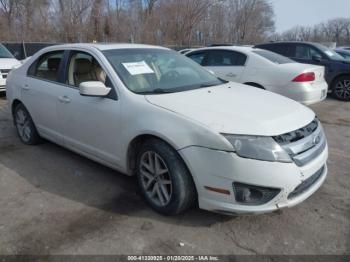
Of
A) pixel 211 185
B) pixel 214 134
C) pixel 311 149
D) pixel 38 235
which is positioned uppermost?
pixel 214 134

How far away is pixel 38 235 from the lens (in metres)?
2.86

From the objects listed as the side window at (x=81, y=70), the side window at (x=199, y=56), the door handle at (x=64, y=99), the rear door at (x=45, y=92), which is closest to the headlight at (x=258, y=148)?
the side window at (x=81, y=70)

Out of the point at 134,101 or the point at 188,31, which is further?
the point at 188,31

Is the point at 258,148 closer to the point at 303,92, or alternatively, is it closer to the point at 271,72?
the point at 303,92

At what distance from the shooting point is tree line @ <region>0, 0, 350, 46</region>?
28891 millimetres

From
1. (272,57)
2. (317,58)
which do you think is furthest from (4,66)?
(317,58)

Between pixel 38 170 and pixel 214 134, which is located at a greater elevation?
pixel 214 134

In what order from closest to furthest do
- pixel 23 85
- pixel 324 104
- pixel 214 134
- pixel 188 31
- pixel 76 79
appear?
pixel 214 134, pixel 76 79, pixel 23 85, pixel 324 104, pixel 188 31

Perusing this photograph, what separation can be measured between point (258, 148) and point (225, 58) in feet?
16.7

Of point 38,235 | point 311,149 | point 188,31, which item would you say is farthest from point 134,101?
point 188,31

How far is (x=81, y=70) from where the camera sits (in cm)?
410

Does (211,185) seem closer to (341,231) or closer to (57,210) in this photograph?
(341,231)

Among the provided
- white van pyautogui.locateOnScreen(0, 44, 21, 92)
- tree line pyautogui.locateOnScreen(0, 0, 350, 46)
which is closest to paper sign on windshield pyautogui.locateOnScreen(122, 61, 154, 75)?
white van pyautogui.locateOnScreen(0, 44, 21, 92)

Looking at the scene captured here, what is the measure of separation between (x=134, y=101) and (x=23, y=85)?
2.43 m
